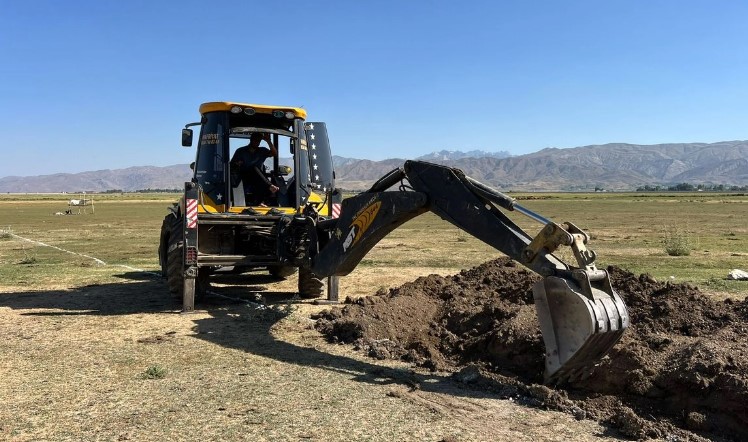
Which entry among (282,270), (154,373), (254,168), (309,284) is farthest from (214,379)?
(282,270)

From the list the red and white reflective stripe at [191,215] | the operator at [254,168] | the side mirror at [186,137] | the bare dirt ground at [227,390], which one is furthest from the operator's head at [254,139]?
the bare dirt ground at [227,390]

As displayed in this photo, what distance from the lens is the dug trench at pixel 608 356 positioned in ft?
17.0

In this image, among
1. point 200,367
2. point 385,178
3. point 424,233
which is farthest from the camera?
point 424,233

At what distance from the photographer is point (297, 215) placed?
9.95 metres

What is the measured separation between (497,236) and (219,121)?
610cm

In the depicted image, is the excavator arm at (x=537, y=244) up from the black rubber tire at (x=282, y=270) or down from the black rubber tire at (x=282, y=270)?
up

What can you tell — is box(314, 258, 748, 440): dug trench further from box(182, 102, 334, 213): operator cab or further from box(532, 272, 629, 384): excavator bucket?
box(182, 102, 334, 213): operator cab

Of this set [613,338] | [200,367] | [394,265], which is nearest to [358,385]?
[200,367]

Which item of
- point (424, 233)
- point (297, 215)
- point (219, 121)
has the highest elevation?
point (219, 121)

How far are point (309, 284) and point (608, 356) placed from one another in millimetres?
6144

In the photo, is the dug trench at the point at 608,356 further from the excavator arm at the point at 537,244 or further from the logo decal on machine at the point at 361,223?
the logo decal on machine at the point at 361,223

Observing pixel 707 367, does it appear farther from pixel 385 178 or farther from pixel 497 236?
pixel 385 178

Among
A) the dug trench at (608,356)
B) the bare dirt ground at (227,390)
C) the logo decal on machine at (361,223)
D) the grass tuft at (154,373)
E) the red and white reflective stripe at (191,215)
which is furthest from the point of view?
the red and white reflective stripe at (191,215)

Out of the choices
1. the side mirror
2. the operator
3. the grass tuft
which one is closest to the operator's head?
the operator
